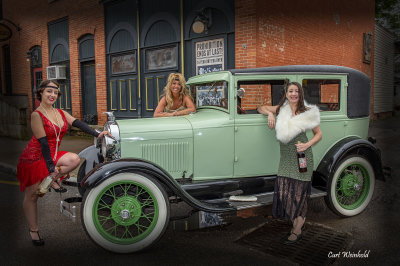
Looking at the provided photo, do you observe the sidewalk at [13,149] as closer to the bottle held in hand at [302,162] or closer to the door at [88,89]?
the door at [88,89]

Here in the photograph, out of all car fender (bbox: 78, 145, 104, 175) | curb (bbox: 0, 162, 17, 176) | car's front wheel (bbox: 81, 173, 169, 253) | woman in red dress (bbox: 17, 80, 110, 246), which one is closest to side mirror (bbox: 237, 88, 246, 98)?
car's front wheel (bbox: 81, 173, 169, 253)

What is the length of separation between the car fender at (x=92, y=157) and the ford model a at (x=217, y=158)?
0.04ft

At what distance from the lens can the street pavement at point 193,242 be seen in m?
2.76

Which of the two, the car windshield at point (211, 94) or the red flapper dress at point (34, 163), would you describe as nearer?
the red flapper dress at point (34, 163)

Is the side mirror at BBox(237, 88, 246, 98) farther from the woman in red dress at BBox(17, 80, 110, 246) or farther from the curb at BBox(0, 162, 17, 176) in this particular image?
the curb at BBox(0, 162, 17, 176)

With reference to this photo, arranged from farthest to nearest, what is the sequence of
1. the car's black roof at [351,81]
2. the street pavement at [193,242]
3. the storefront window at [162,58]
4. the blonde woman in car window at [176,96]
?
the storefront window at [162,58] < the blonde woman in car window at [176,96] < the car's black roof at [351,81] < the street pavement at [193,242]

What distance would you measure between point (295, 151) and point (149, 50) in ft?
23.4

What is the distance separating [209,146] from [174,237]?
978 millimetres

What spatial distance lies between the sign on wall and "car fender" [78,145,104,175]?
4.59 metres

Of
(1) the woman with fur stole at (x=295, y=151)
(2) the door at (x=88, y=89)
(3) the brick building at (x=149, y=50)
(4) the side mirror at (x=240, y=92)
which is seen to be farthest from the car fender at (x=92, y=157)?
(2) the door at (x=88, y=89)

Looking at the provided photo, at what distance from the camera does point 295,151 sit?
311cm

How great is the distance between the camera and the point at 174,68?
877 centimetres

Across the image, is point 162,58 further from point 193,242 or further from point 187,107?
point 193,242

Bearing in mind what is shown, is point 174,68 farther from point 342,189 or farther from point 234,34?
point 342,189
